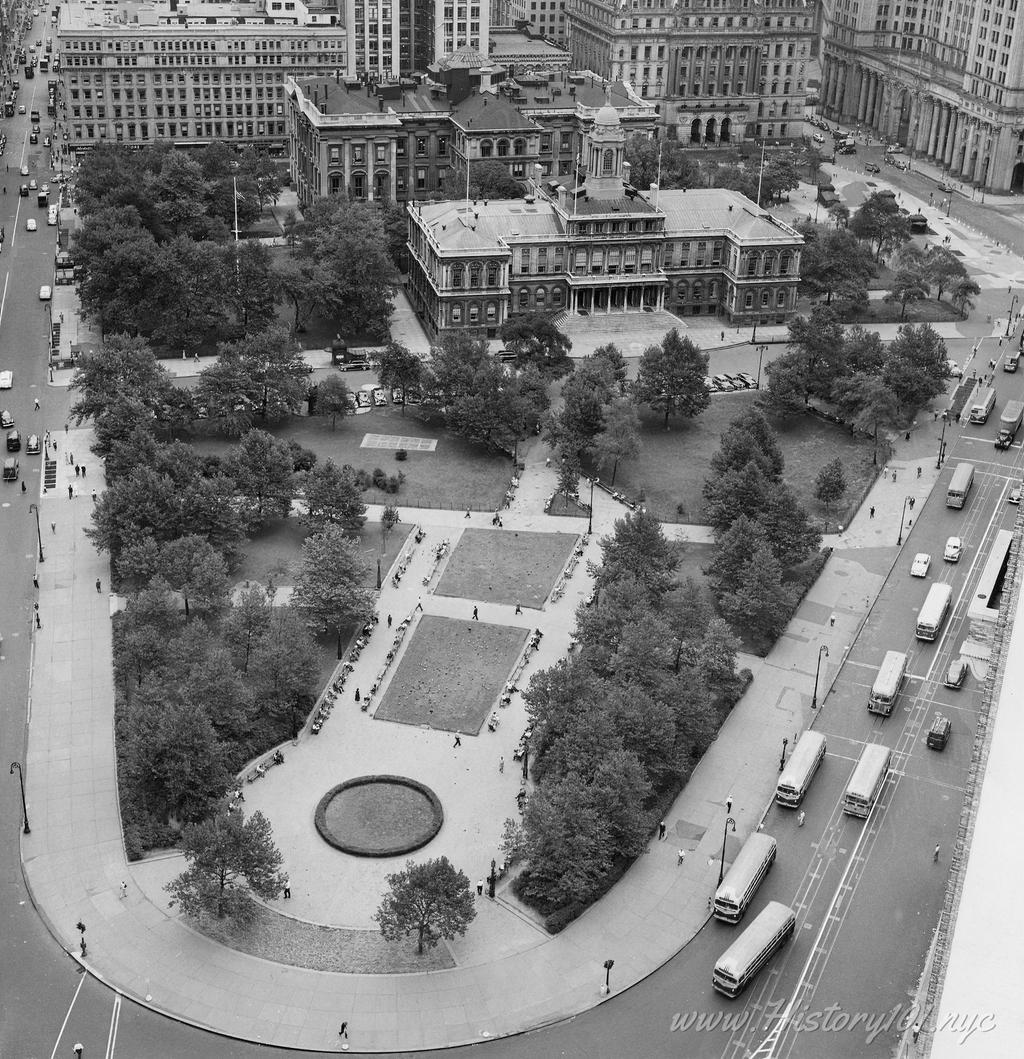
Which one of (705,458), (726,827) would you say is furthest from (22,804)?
(705,458)

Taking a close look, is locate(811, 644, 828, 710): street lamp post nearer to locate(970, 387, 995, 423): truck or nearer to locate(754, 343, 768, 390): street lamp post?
locate(970, 387, 995, 423): truck

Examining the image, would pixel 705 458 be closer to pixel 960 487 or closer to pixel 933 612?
pixel 960 487

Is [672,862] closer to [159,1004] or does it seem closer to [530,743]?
[530,743]

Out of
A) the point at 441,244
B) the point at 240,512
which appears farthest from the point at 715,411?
the point at 240,512

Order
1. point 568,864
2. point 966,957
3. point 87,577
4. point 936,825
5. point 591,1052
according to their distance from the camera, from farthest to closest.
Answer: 1. point 87,577
2. point 936,825
3. point 568,864
4. point 591,1052
5. point 966,957

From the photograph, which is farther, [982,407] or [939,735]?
[982,407]

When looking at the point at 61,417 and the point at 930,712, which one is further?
the point at 61,417

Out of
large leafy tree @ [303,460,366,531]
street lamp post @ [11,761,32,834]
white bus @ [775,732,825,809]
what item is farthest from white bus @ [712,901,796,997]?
large leafy tree @ [303,460,366,531]
